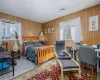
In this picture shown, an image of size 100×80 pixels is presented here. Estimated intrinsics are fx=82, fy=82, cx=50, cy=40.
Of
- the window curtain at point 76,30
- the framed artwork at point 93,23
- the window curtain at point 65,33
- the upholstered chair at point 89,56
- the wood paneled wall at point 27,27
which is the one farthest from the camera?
the window curtain at point 65,33

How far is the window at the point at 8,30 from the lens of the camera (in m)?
4.34

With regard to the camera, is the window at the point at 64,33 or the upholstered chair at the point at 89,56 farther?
the window at the point at 64,33

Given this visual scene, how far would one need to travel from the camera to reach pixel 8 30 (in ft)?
14.9

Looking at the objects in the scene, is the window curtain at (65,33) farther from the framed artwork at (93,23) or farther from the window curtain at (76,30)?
the framed artwork at (93,23)

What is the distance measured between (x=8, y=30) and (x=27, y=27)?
111cm

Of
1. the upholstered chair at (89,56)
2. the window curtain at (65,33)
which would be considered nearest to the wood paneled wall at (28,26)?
the window curtain at (65,33)

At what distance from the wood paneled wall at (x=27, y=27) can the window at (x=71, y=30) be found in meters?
1.77

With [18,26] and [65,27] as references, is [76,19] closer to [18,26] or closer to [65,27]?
[65,27]

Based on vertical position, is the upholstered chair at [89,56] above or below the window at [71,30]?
below

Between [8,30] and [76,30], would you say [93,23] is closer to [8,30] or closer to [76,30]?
[76,30]

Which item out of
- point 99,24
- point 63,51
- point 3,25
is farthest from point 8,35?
point 99,24

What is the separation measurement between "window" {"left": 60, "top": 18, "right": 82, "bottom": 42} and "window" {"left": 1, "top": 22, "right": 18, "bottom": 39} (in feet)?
9.20

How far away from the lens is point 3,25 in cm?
432

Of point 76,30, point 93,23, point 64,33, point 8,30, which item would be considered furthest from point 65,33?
point 8,30
